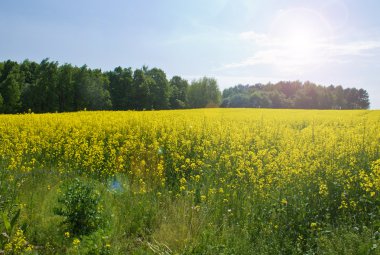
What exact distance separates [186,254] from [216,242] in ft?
1.67

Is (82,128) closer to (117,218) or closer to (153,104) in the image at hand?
(117,218)

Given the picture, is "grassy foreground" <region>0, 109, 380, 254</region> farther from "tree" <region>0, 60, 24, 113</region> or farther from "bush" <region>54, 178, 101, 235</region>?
"tree" <region>0, 60, 24, 113</region>

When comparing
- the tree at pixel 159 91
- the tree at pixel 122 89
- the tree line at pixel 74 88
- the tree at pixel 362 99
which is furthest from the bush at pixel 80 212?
the tree at pixel 362 99

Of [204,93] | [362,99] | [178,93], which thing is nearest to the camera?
[178,93]

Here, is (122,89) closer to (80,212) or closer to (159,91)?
(159,91)

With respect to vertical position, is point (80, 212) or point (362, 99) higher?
point (362, 99)

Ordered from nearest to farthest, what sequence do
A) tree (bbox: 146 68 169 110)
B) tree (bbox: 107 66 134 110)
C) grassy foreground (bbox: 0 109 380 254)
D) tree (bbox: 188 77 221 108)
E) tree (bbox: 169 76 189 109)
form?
grassy foreground (bbox: 0 109 380 254)
tree (bbox: 107 66 134 110)
tree (bbox: 146 68 169 110)
tree (bbox: 169 76 189 109)
tree (bbox: 188 77 221 108)

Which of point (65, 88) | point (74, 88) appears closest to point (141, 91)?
point (74, 88)

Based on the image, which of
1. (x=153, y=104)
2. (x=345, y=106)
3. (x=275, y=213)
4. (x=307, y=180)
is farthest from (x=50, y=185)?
(x=345, y=106)

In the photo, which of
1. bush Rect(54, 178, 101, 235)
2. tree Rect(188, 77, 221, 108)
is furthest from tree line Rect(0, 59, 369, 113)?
bush Rect(54, 178, 101, 235)

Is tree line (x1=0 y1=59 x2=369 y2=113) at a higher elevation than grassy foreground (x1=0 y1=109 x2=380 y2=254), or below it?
higher

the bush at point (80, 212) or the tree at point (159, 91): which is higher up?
the tree at point (159, 91)

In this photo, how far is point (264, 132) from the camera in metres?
14.3

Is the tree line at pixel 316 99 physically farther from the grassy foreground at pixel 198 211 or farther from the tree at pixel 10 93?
the grassy foreground at pixel 198 211
